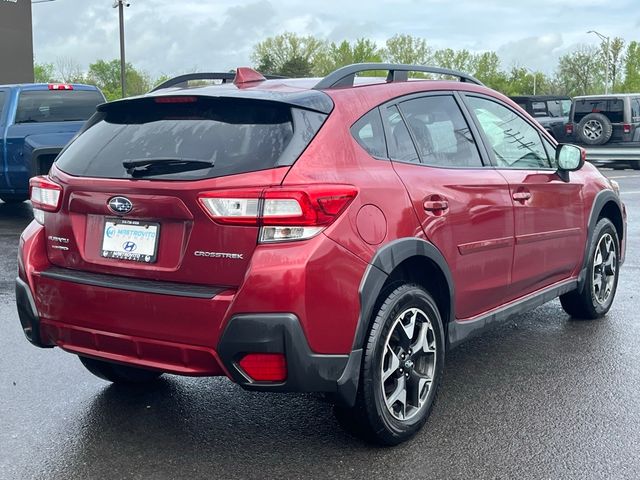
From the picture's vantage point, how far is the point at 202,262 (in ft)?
10.5

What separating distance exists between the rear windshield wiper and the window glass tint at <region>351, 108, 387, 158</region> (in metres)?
0.70

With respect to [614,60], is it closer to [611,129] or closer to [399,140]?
[611,129]

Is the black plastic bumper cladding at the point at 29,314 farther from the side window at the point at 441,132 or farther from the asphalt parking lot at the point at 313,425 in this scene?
Answer: the side window at the point at 441,132

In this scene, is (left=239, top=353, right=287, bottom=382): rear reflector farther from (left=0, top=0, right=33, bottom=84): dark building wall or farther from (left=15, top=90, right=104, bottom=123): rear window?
(left=0, top=0, right=33, bottom=84): dark building wall

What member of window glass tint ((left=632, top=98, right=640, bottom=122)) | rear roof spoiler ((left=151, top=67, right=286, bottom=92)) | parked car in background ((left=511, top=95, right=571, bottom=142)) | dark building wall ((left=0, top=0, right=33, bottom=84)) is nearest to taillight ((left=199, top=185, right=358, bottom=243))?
rear roof spoiler ((left=151, top=67, right=286, bottom=92))

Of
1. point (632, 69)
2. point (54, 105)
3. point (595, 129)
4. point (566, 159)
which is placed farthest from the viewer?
point (632, 69)

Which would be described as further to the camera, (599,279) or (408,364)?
(599,279)

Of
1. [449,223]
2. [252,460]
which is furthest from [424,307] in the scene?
[252,460]

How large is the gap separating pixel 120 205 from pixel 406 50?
8222cm

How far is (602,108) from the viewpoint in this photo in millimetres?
21062

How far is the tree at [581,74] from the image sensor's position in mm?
75688

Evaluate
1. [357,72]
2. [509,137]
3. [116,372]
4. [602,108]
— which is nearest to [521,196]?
[509,137]

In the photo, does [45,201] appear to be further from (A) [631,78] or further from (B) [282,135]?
(A) [631,78]

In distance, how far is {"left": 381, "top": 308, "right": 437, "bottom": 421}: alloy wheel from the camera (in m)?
3.59
